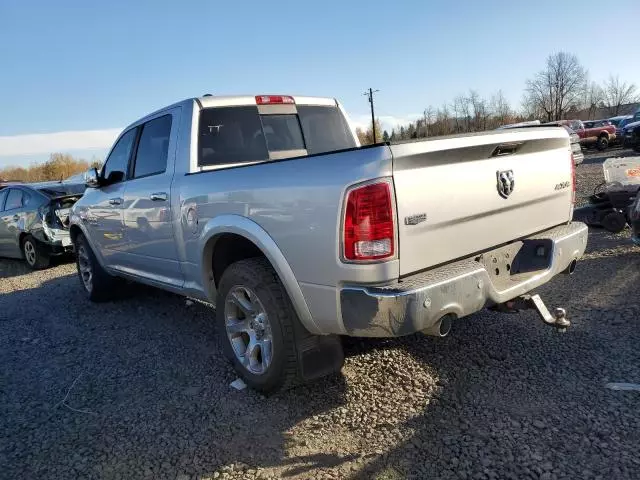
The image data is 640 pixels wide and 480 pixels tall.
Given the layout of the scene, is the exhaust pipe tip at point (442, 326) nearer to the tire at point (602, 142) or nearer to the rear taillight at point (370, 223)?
the rear taillight at point (370, 223)

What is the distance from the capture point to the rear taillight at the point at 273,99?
4.40 m

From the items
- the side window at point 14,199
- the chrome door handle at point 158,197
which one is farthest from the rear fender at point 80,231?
the side window at point 14,199

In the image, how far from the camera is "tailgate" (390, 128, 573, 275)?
2480 millimetres

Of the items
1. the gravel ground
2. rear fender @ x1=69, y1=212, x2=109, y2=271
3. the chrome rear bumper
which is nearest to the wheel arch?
rear fender @ x1=69, y1=212, x2=109, y2=271

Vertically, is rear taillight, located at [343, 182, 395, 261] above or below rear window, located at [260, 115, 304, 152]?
below

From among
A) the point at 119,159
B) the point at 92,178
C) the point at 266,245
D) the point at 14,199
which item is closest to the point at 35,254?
the point at 14,199

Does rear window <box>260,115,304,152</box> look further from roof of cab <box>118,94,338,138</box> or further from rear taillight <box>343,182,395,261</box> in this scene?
rear taillight <box>343,182,395,261</box>

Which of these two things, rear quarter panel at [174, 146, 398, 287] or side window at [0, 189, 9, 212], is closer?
rear quarter panel at [174, 146, 398, 287]

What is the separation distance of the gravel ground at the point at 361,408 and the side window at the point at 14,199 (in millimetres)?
5789

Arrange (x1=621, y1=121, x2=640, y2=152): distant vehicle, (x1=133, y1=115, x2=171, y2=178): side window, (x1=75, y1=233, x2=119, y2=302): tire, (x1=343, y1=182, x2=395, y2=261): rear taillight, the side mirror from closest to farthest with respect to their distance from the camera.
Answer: (x1=343, y1=182, x2=395, y2=261): rear taillight < (x1=133, y1=115, x2=171, y2=178): side window < the side mirror < (x1=75, y1=233, x2=119, y2=302): tire < (x1=621, y1=121, x2=640, y2=152): distant vehicle

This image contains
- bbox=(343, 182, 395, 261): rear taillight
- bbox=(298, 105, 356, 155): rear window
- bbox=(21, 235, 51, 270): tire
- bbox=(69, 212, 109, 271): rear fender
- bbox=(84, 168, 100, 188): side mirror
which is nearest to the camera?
bbox=(343, 182, 395, 261): rear taillight

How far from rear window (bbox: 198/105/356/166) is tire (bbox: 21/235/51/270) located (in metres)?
6.44

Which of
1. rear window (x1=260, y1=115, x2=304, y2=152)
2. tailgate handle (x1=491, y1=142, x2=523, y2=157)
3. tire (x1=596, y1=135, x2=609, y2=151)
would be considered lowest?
tire (x1=596, y1=135, x2=609, y2=151)

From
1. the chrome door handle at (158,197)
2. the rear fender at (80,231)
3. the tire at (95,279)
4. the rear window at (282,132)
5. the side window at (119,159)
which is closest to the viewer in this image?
the chrome door handle at (158,197)
